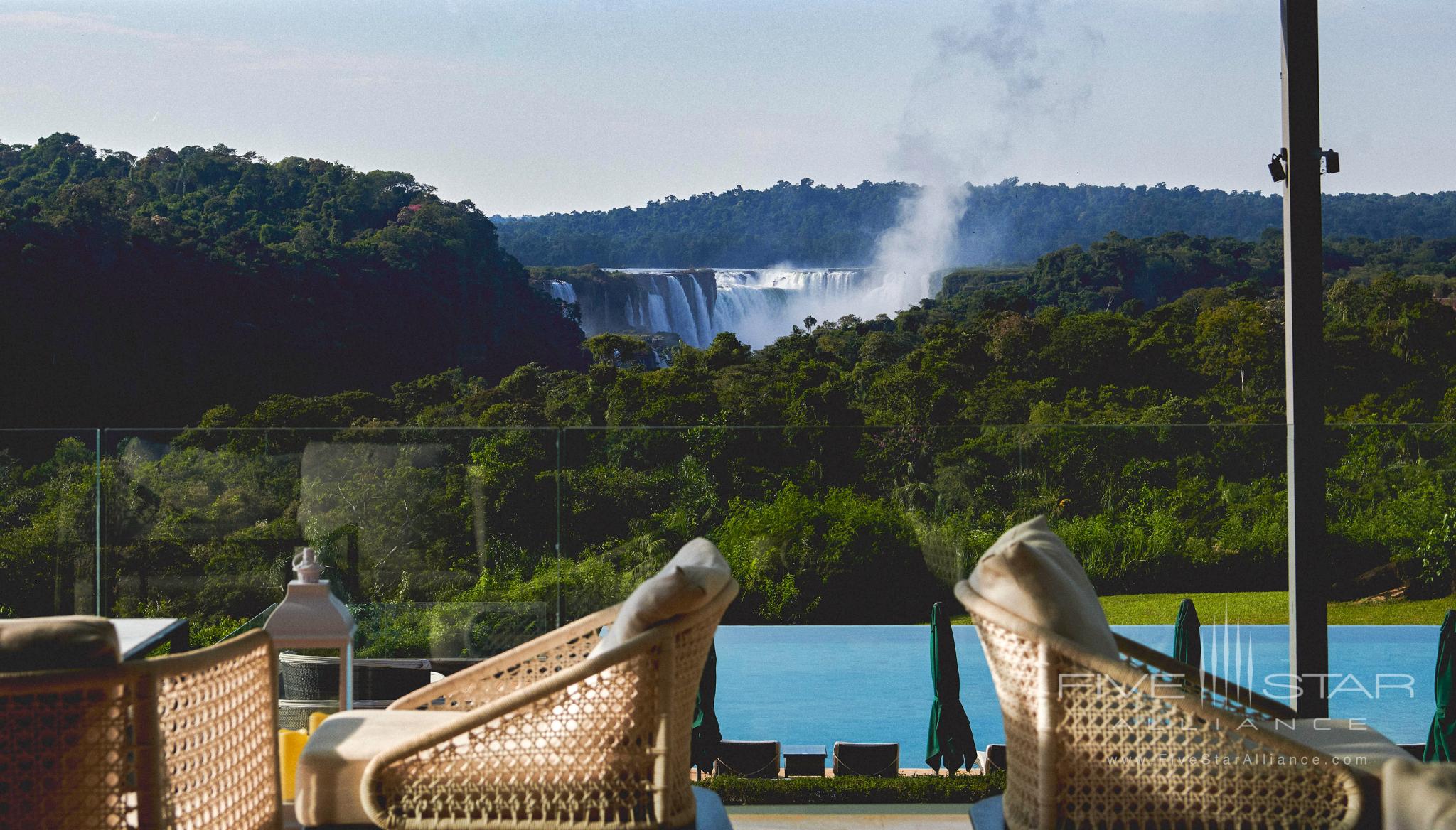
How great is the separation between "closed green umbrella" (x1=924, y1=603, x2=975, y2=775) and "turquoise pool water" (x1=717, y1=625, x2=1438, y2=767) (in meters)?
0.20

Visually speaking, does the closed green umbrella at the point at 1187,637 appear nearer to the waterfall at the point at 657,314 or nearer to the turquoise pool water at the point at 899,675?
the turquoise pool water at the point at 899,675

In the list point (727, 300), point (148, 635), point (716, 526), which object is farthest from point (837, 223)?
point (148, 635)

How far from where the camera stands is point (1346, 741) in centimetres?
258

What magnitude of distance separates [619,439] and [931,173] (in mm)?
21935

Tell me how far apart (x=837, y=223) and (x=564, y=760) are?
25.1 metres

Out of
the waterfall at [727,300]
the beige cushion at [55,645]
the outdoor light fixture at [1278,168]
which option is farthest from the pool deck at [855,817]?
the waterfall at [727,300]

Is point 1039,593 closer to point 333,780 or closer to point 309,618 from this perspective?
point 333,780

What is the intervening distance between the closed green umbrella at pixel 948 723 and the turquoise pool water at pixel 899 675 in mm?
204

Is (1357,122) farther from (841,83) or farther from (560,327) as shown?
(560,327)

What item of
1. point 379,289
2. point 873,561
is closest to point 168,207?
point 379,289

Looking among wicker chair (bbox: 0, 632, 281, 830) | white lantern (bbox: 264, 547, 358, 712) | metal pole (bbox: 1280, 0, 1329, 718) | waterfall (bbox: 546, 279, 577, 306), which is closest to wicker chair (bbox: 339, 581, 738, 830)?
wicker chair (bbox: 0, 632, 281, 830)

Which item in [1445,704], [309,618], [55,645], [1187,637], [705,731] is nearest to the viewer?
[55,645]

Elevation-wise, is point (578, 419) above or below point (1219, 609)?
above

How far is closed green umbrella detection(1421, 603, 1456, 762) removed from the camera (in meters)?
3.89
